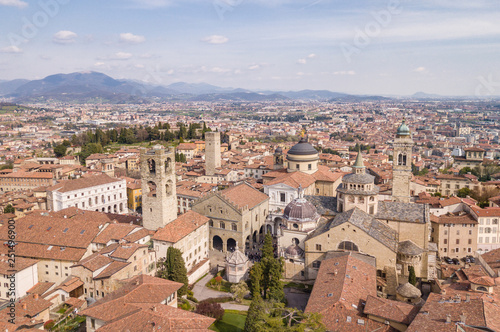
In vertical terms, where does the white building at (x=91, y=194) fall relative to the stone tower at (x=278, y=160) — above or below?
below

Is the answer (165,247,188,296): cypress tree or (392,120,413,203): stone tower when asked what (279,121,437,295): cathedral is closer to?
(392,120,413,203): stone tower

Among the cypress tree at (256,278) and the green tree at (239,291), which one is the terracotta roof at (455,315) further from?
the green tree at (239,291)

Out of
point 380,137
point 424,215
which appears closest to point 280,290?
point 424,215

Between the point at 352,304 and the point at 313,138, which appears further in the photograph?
the point at 313,138

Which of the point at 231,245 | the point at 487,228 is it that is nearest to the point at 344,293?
the point at 231,245

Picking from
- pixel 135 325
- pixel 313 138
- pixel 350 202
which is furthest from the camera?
pixel 313 138

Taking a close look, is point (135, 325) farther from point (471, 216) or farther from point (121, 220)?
point (471, 216)

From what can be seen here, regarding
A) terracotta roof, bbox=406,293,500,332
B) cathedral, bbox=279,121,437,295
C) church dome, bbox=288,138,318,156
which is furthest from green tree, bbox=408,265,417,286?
church dome, bbox=288,138,318,156

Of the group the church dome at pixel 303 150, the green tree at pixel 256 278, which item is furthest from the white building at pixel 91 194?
the green tree at pixel 256 278
